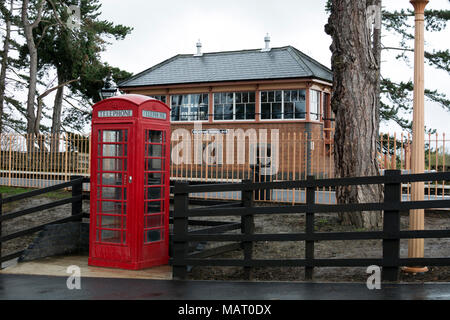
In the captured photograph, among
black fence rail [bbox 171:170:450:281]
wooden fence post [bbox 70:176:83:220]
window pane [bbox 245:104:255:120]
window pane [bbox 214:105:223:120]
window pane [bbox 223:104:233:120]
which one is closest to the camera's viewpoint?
black fence rail [bbox 171:170:450:281]

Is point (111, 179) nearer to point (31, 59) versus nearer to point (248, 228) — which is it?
point (248, 228)

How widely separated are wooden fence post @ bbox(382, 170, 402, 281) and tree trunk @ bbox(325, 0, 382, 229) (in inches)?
201

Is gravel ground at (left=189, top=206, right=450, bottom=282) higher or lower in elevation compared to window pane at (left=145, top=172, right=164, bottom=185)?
lower

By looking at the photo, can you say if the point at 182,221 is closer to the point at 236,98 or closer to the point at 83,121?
the point at 236,98

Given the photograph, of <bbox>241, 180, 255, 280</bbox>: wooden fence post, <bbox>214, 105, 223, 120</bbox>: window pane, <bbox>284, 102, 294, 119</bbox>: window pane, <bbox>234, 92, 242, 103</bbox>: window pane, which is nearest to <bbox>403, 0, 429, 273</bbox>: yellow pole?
<bbox>241, 180, 255, 280</bbox>: wooden fence post

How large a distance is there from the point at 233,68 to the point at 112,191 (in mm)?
24483

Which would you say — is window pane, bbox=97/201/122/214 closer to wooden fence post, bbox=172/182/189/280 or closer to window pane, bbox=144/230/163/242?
window pane, bbox=144/230/163/242

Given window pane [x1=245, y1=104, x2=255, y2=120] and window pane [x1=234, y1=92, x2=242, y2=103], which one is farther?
window pane [x1=234, y1=92, x2=242, y2=103]

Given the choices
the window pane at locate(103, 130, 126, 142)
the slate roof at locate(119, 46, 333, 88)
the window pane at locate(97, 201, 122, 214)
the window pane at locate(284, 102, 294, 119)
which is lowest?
the window pane at locate(97, 201, 122, 214)

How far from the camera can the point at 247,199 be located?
8.38m

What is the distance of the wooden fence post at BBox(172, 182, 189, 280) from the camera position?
25.7 feet

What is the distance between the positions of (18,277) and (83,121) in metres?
34.7

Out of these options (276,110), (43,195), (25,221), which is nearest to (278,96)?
(276,110)

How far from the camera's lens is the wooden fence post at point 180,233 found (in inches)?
309
